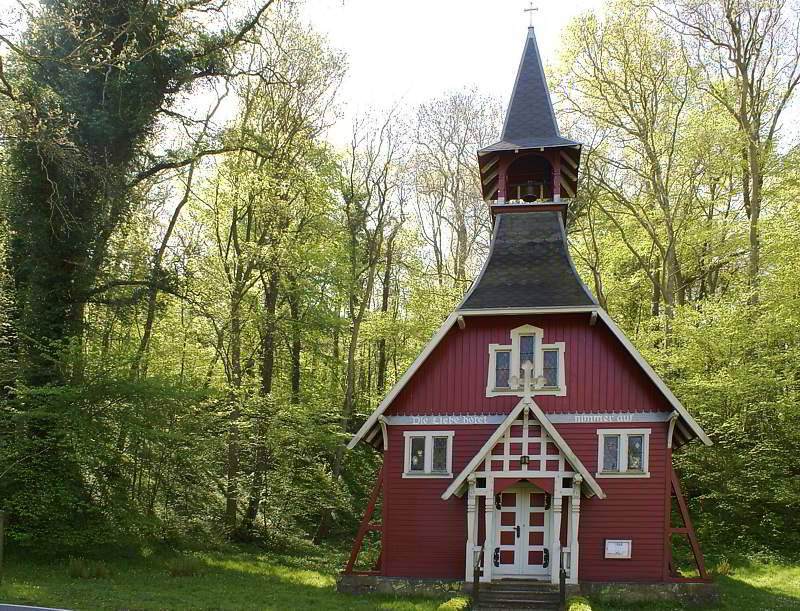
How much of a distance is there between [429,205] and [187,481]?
20992 mm

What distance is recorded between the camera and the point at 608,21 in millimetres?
28984

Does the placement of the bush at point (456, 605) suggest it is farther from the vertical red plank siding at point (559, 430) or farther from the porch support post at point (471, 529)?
the vertical red plank siding at point (559, 430)

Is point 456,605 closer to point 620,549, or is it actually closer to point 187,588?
point 620,549

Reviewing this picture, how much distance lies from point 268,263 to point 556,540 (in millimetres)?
14247

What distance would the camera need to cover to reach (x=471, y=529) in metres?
17.3

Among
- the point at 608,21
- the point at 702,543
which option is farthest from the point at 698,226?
the point at 702,543

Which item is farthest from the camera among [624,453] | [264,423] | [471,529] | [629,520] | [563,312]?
[264,423]

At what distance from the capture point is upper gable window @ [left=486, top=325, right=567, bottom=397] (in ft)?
59.9

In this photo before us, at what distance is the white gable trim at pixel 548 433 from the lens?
16.8 metres

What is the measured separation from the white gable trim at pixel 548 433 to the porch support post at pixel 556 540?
0.72 m

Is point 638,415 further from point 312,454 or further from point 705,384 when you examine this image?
point 312,454

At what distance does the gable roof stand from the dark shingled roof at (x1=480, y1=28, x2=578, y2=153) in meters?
4.97

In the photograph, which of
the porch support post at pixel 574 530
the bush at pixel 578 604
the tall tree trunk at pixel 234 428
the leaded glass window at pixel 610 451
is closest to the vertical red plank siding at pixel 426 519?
the porch support post at pixel 574 530

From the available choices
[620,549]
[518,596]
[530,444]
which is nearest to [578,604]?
[518,596]
